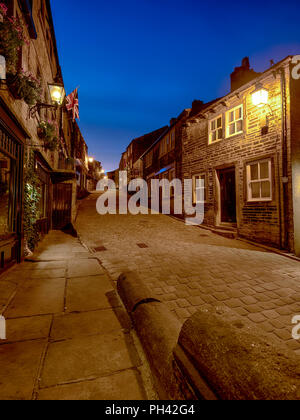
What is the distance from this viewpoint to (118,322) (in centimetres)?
288

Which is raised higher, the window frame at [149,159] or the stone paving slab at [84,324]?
the window frame at [149,159]

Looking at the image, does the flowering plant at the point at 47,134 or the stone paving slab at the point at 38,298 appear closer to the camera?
the stone paving slab at the point at 38,298

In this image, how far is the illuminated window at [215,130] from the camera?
35.7 feet

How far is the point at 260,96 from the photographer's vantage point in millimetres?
8164

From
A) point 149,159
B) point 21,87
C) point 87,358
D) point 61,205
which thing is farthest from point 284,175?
point 149,159

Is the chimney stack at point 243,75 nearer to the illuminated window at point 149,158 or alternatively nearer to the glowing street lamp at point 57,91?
the glowing street lamp at point 57,91

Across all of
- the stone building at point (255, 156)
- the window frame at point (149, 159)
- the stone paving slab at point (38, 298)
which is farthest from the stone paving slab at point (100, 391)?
the window frame at point (149, 159)

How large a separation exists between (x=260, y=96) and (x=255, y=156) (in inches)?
91.9

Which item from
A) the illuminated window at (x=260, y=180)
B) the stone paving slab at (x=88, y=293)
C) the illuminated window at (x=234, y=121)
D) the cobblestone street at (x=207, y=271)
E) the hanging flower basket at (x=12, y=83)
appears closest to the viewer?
the stone paving slab at (x=88, y=293)

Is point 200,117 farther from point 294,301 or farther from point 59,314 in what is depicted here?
point 59,314

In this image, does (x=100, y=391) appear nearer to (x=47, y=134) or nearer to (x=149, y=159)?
(x=47, y=134)

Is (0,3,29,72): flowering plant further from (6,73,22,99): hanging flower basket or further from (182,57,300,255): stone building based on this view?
(182,57,300,255): stone building

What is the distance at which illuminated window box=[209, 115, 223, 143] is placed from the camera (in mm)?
10883

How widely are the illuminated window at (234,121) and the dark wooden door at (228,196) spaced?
2.06 meters
